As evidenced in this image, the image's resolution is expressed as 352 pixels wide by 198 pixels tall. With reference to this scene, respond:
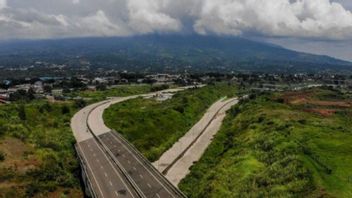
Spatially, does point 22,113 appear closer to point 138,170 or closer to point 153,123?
point 153,123

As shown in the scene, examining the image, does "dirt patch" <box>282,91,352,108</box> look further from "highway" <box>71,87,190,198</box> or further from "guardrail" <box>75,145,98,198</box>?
"guardrail" <box>75,145,98,198</box>

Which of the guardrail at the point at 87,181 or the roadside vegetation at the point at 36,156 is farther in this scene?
the roadside vegetation at the point at 36,156

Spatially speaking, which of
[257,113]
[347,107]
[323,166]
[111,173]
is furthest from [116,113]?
[323,166]

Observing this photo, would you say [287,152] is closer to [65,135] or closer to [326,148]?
[326,148]

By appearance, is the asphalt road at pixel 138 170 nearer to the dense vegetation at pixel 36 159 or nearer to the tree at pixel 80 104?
the dense vegetation at pixel 36 159

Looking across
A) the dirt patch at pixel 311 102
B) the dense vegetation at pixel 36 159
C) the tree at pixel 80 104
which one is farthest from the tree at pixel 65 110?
the dirt patch at pixel 311 102

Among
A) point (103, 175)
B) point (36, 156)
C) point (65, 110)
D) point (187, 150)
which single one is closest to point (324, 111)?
point (187, 150)

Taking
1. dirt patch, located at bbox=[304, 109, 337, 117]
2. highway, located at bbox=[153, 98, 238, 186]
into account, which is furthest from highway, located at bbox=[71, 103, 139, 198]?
dirt patch, located at bbox=[304, 109, 337, 117]
